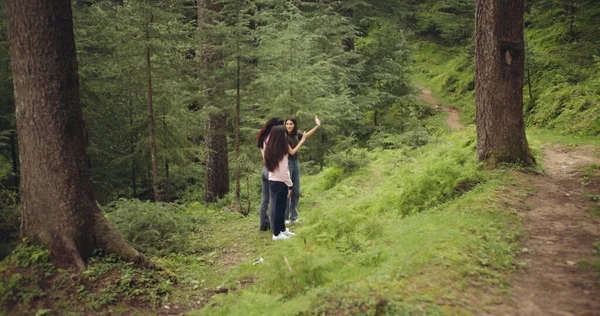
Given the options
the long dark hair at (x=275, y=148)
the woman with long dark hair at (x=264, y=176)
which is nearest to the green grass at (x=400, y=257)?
the woman with long dark hair at (x=264, y=176)

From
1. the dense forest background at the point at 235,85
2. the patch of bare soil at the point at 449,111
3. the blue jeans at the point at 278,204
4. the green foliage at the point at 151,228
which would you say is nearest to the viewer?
the green foliage at the point at 151,228

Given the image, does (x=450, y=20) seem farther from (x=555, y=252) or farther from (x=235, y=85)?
(x=555, y=252)

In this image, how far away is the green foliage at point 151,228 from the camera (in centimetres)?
731

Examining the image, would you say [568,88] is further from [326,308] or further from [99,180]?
[99,180]

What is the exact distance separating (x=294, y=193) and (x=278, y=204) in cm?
160

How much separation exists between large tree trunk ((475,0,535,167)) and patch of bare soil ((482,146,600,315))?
2.37ft

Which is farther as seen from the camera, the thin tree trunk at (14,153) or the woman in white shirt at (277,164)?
the thin tree trunk at (14,153)

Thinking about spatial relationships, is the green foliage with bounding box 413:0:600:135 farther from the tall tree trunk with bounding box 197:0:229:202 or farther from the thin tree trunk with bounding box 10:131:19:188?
the thin tree trunk with bounding box 10:131:19:188

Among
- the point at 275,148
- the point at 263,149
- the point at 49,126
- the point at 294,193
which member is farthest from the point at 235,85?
the point at 49,126

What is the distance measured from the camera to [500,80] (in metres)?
8.10

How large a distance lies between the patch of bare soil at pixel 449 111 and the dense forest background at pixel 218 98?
78 centimetres

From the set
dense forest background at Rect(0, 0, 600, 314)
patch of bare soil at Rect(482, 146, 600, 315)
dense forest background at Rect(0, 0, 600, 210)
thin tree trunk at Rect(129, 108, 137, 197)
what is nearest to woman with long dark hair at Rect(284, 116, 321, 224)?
dense forest background at Rect(0, 0, 600, 314)

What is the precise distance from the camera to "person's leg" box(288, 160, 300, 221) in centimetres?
890

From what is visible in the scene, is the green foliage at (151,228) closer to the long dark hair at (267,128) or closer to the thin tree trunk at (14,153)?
the long dark hair at (267,128)
